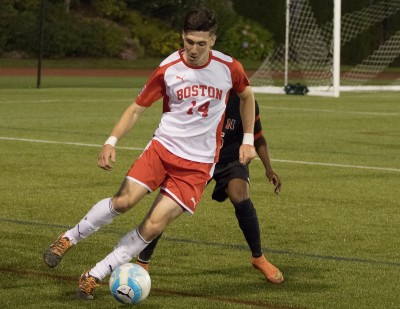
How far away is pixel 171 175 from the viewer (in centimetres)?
771

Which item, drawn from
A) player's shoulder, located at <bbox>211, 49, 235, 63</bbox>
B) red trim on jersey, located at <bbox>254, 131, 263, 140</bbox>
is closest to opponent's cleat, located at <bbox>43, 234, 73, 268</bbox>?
player's shoulder, located at <bbox>211, 49, 235, 63</bbox>

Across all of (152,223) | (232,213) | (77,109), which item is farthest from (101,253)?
(77,109)

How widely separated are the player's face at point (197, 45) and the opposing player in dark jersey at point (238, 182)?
1123 mm

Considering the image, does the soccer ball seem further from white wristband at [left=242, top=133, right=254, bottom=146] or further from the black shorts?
the black shorts

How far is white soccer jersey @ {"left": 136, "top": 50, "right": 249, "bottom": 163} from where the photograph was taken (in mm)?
7730

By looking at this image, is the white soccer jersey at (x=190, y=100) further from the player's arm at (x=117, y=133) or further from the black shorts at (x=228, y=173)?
the black shorts at (x=228, y=173)

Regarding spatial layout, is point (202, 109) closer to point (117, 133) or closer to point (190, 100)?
point (190, 100)

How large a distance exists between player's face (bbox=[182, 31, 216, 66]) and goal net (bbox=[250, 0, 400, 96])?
24.6 m

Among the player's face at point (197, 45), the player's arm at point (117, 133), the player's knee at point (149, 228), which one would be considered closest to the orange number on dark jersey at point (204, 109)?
the player's face at point (197, 45)

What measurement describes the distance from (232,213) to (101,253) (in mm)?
2744

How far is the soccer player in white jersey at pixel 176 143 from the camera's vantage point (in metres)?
7.52

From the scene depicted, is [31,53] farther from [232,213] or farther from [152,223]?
[152,223]

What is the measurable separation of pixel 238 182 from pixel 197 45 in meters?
1.36

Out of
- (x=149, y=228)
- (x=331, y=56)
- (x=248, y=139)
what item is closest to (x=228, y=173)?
(x=248, y=139)
